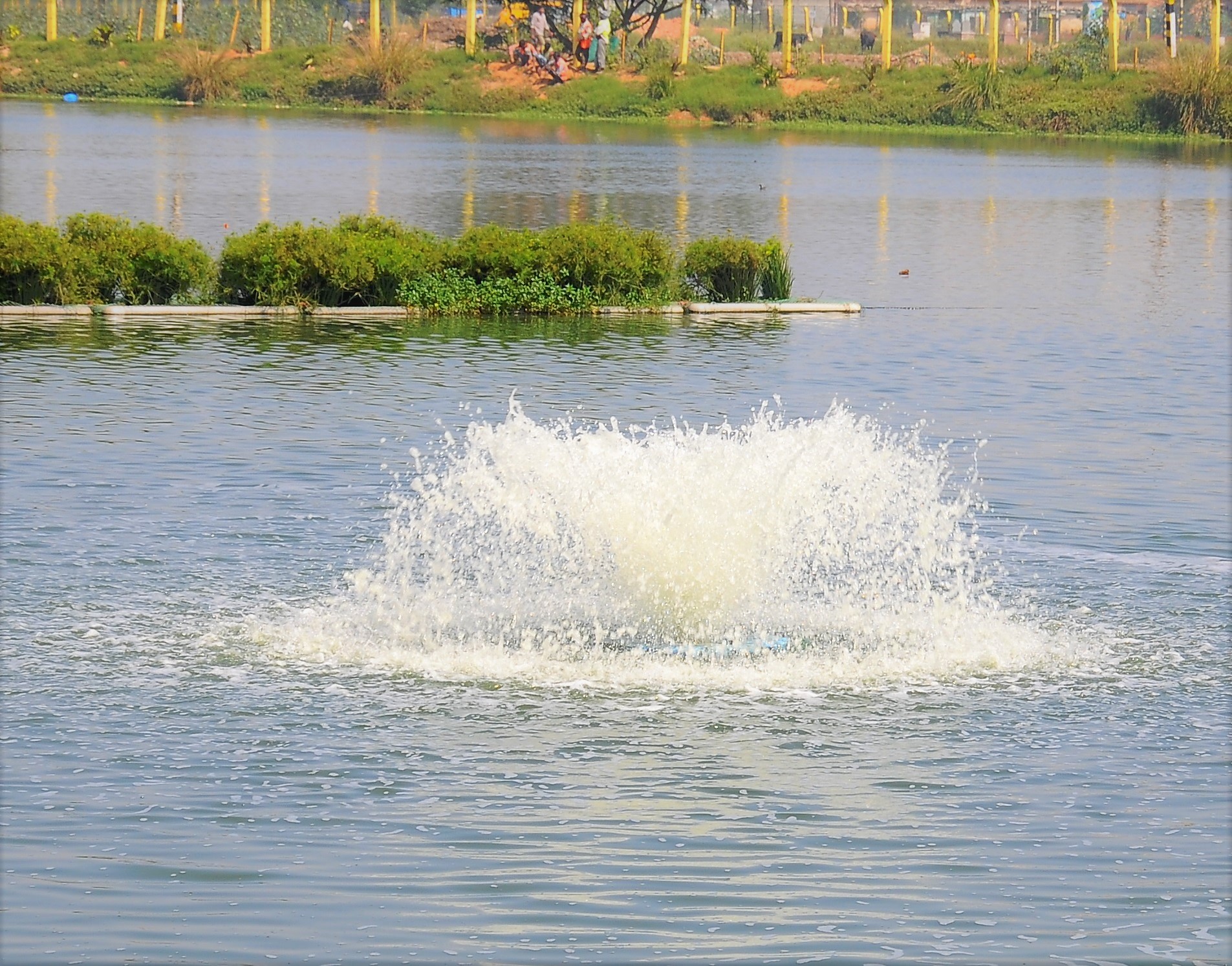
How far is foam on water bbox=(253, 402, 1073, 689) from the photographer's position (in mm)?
9430

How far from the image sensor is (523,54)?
84.6 meters

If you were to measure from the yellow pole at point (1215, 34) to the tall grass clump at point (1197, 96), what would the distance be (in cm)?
33

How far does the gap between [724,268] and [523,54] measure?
63.7m

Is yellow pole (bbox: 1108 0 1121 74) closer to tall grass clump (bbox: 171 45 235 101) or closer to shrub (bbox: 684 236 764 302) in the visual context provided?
tall grass clump (bbox: 171 45 235 101)

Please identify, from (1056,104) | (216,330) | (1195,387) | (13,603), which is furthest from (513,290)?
(1056,104)

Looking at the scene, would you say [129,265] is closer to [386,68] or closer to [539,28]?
[386,68]

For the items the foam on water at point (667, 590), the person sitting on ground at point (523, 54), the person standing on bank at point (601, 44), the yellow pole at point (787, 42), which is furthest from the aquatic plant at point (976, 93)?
the foam on water at point (667, 590)

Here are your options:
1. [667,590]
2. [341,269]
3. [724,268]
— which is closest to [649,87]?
[724,268]

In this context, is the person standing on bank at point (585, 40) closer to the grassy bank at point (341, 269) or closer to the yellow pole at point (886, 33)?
the yellow pole at point (886, 33)

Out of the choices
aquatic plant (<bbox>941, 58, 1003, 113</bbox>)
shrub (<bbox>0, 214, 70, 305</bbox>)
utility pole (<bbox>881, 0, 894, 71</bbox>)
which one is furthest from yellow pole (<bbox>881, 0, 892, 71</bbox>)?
shrub (<bbox>0, 214, 70, 305</bbox>)

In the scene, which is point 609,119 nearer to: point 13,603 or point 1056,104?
point 1056,104

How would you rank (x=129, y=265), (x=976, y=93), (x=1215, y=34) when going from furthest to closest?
1. (x=976, y=93)
2. (x=1215, y=34)
3. (x=129, y=265)

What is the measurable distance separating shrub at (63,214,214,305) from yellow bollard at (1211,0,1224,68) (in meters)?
57.9

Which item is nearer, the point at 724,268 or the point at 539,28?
the point at 724,268
